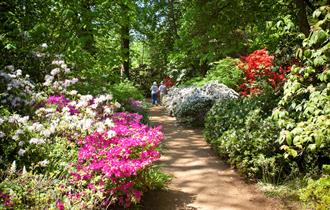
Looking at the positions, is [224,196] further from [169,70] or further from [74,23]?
[169,70]

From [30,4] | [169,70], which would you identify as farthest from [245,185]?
[169,70]

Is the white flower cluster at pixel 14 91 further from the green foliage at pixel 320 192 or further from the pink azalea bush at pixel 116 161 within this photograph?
the green foliage at pixel 320 192

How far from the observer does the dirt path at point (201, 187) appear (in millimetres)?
5105

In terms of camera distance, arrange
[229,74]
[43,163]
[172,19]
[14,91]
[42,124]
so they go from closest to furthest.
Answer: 1. [43,163]
2. [42,124]
3. [14,91]
4. [229,74]
5. [172,19]

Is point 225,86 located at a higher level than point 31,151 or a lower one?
higher

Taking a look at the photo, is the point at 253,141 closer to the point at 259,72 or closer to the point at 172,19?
the point at 259,72

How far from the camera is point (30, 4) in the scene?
7961 mm

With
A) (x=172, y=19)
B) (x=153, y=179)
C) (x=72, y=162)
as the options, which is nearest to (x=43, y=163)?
(x=72, y=162)

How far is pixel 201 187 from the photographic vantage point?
230 inches

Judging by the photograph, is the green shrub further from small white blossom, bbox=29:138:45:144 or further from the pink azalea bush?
small white blossom, bbox=29:138:45:144

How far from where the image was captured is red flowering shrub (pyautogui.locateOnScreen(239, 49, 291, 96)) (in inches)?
394

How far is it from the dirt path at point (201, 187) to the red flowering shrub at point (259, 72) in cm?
320

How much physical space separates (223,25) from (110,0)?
120 inches

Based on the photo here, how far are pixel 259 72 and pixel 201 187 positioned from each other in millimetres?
6212
